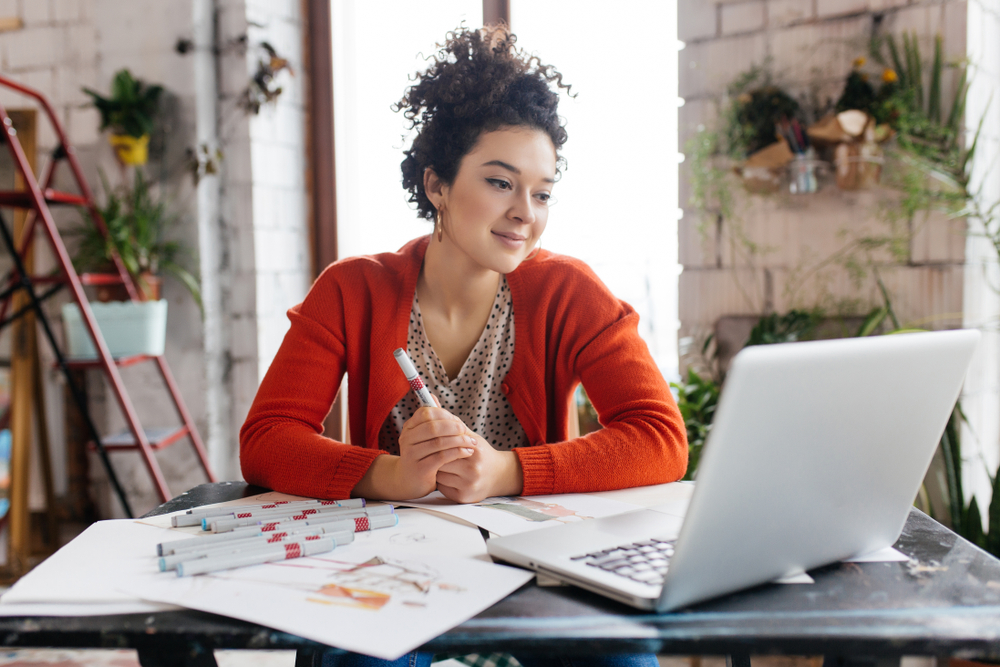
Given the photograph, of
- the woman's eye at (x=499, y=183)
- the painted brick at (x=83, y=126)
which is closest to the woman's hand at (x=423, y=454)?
the woman's eye at (x=499, y=183)

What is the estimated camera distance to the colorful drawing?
2.73ft

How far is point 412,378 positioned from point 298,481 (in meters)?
0.20

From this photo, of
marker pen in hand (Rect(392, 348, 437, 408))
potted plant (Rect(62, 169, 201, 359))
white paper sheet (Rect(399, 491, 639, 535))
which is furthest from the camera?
potted plant (Rect(62, 169, 201, 359))

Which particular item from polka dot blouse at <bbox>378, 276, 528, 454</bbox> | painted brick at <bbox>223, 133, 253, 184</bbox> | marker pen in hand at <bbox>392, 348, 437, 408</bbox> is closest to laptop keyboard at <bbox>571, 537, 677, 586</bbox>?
marker pen in hand at <bbox>392, 348, 437, 408</bbox>

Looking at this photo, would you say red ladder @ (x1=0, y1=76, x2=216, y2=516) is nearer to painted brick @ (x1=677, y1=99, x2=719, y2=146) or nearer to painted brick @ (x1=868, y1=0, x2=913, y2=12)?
painted brick @ (x1=677, y1=99, x2=719, y2=146)

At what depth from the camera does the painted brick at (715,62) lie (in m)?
2.11

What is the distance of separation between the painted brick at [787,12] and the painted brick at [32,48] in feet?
7.88

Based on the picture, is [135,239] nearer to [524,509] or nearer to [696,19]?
[696,19]

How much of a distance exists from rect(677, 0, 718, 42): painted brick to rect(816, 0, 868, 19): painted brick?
0.92 feet

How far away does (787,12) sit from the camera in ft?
6.77

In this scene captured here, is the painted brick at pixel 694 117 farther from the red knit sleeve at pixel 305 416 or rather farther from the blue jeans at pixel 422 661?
the blue jeans at pixel 422 661

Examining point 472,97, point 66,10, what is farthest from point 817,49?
point 66,10

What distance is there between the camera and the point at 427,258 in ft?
4.46

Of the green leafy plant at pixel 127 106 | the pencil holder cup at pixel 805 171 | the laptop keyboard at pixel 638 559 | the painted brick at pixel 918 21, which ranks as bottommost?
the laptop keyboard at pixel 638 559
